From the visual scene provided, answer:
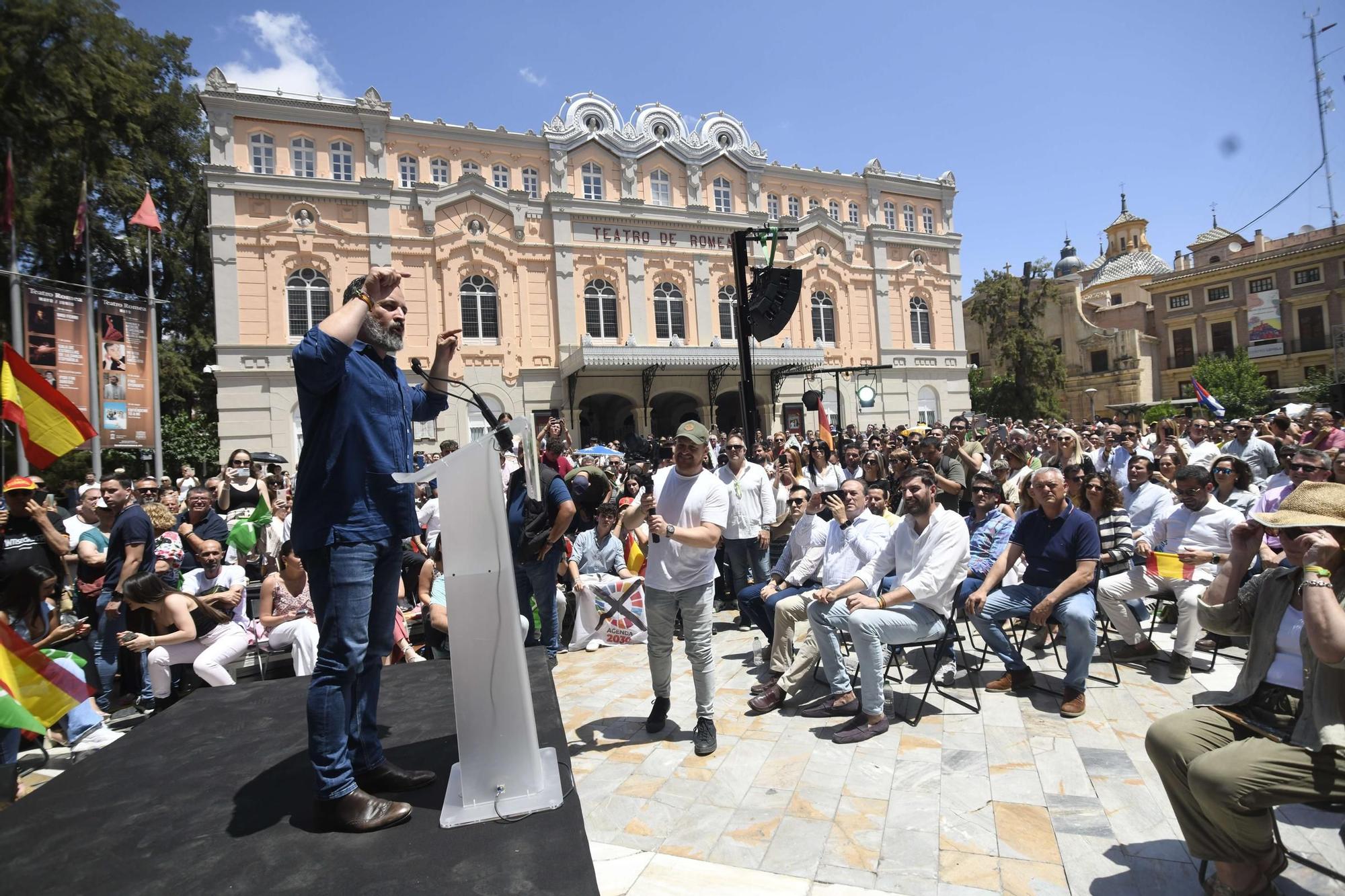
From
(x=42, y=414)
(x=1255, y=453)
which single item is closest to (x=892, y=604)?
(x=1255, y=453)

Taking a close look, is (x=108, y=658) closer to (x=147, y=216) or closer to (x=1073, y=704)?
(x=1073, y=704)

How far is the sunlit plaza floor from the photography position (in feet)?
9.22

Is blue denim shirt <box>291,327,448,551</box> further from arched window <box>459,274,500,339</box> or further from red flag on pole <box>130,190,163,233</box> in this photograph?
arched window <box>459,274,500,339</box>

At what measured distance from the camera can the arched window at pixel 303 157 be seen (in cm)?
2047

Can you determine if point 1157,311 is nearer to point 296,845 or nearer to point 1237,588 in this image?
point 1237,588

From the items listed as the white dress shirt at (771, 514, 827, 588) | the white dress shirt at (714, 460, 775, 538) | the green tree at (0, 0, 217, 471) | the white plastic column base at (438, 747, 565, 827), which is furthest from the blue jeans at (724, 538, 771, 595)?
the green tree at (0, 0, 217, 471)

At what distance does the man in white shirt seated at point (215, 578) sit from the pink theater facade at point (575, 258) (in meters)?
14.4

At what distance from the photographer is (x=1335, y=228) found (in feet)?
Result: 125

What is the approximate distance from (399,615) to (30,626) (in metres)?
2.33

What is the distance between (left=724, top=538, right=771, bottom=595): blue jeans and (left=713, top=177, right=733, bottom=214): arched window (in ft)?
71.2

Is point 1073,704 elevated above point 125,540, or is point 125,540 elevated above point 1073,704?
point 125,540

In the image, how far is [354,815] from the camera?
7.00 feet

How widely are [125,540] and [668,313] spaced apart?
67.5ft

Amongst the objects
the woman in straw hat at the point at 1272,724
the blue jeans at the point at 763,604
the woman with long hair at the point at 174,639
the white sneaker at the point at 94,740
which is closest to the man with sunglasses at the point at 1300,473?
the woman in straw hat at the point at 1272,724
